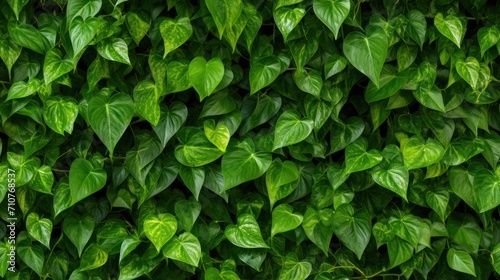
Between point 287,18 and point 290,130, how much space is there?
0.29m

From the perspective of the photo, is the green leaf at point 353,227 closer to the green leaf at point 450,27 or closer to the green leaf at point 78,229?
the green leaf at point 450,27

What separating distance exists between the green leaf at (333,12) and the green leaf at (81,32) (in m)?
0.55

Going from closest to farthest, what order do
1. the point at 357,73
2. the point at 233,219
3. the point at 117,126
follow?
1. the point at 117,126
2. the point at 357,73
3. the point at 233,219

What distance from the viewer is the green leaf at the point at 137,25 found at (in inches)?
70.2

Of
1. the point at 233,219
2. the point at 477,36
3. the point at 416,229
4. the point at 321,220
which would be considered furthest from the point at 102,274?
the point at 477,36

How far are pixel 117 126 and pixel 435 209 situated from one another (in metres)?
0.90

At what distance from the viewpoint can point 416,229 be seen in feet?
6.13

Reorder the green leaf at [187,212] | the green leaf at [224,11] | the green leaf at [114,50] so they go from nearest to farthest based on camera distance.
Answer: the green leaf at [224,11] → the green leaf at [114,50] → the green leaf at [187,212]

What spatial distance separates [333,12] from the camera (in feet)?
5.45

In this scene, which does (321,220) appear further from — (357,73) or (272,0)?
(272,0)

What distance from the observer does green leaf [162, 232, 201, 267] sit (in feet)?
5.86

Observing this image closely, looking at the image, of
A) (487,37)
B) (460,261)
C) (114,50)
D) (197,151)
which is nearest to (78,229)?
(197,151)

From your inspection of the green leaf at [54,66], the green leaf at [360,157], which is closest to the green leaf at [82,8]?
the green leaf at [54,66]

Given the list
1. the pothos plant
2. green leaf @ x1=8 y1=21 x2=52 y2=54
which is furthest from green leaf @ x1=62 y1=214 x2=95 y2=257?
green leaf @ x1=8 y1=21 x2=52 y2=54
